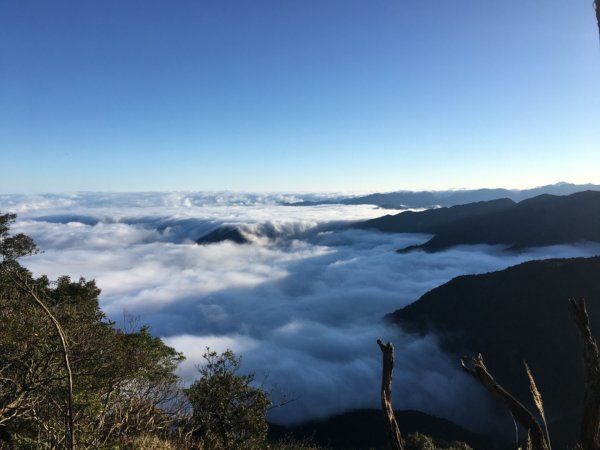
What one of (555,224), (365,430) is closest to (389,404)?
(365,430)

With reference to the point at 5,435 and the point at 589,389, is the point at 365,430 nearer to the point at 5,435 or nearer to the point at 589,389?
the point at 5,435

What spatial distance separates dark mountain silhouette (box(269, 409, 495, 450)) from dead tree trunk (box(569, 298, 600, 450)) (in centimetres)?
7637

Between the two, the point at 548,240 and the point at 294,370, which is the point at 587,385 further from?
the point at 548,240

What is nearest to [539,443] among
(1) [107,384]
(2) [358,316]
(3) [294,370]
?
(1) [107,384]

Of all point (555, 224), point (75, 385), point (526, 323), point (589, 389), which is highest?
point (589, 389)

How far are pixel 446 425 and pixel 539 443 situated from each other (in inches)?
3449

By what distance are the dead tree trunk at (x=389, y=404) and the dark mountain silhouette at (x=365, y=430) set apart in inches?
2955

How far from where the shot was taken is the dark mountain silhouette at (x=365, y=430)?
74.0 metres

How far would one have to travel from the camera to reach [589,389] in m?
4.23

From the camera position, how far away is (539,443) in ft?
14.5

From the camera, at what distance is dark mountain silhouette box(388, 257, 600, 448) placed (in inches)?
3275

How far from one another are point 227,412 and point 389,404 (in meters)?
20.0

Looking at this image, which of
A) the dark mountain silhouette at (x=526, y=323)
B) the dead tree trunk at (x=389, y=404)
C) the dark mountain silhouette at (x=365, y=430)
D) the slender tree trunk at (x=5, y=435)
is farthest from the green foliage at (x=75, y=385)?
the dark mountain silhouette at (x=526, y=323)

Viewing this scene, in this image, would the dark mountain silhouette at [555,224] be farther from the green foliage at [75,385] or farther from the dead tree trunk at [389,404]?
the dead tree trunk at [389,404]
